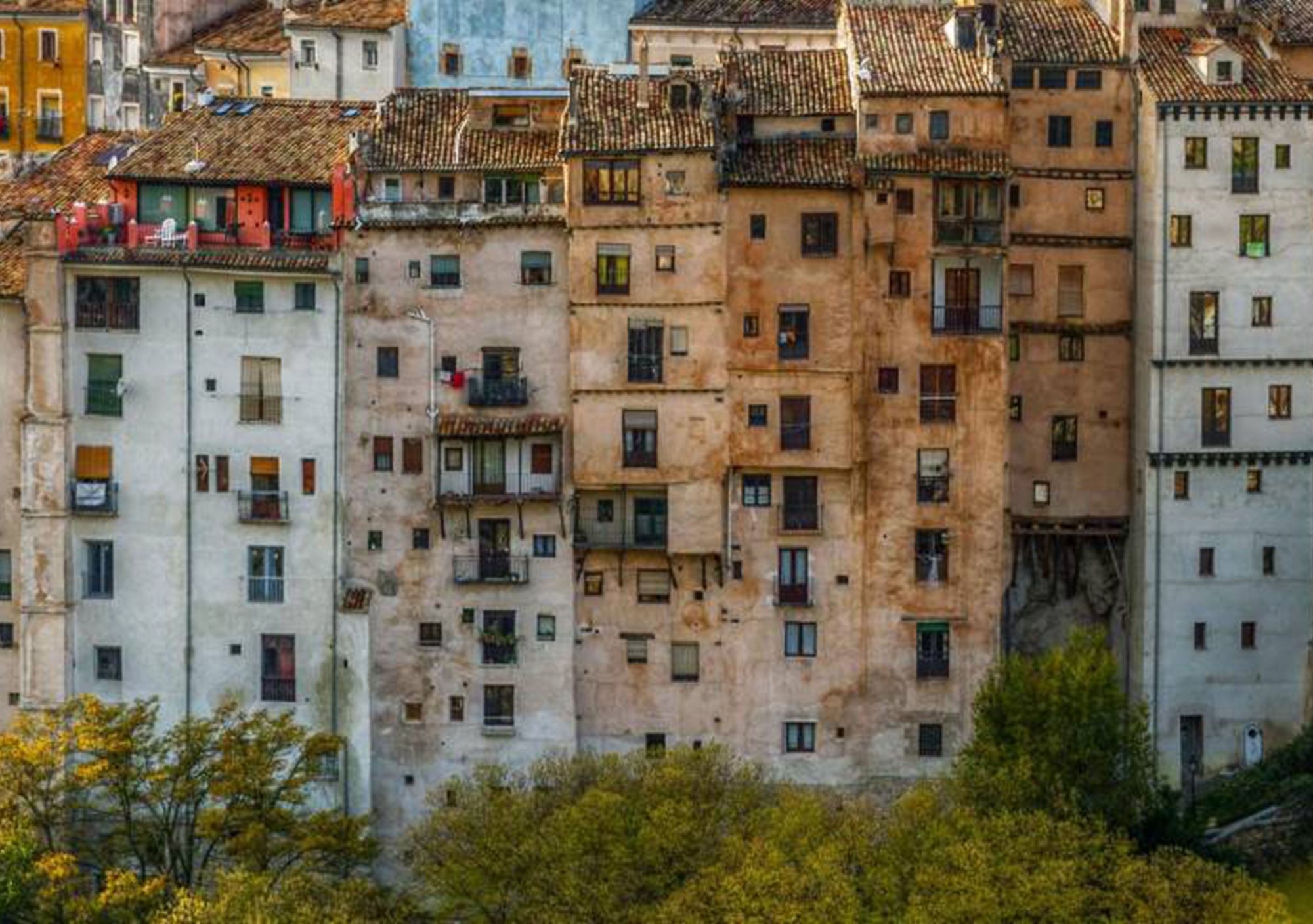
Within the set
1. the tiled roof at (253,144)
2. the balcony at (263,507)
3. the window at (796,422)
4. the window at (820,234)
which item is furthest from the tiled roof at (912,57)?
the balcony at (263,507)

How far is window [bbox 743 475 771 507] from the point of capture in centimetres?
11212

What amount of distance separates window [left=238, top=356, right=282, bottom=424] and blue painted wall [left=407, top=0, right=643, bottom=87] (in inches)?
719

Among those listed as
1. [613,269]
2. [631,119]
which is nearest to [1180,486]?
[613,269]

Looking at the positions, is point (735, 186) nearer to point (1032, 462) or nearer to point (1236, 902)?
point (1032, 462)

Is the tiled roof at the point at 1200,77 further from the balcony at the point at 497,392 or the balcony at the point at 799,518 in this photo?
the balcony at the point at 497,392

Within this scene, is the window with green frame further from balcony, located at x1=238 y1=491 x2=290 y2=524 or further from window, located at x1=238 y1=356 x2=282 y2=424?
balcony, located at x1=238 y1=491 x2=290 y2=524

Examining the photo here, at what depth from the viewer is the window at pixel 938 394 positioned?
111500 millimetres

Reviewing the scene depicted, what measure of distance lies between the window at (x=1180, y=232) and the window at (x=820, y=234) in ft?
33.2

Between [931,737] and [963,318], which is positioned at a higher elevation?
[963,318]

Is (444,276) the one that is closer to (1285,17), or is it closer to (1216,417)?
(1216,417)

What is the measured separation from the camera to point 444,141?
113 metres

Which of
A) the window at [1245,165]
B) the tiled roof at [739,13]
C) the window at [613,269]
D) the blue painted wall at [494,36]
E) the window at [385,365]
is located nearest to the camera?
the window at [613,269]

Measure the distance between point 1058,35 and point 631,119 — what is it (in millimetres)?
13798

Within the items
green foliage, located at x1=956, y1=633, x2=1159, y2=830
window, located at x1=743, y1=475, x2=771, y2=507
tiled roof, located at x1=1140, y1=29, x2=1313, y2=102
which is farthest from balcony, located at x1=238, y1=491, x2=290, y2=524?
tiled roof, located at x1=1140, y1=29, x2=1313, y2=102
